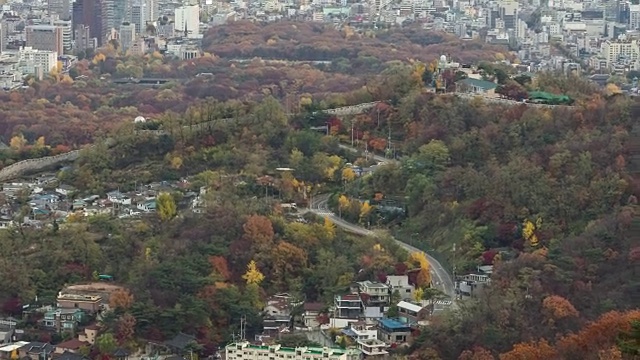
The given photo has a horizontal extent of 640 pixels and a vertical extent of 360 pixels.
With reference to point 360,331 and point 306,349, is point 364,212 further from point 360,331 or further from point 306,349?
point 306,349

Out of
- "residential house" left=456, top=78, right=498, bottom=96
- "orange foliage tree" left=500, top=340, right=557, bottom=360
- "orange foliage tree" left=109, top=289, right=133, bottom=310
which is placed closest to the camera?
"orange foliage tree" left=500, top=340, right=557, bottom=360

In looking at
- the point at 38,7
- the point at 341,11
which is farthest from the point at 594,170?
the point at 38,7

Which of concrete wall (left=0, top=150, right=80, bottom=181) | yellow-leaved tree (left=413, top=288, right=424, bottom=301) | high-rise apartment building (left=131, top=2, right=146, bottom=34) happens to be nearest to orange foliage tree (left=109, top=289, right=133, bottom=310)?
yellow-leaved tree (left=413, top=288, right=424, bottom=301)

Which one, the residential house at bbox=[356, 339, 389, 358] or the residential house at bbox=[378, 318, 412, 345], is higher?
the residential house at bbox=[378, 318, 412, 345]

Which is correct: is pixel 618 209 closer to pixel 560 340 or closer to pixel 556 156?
pixel 556 156

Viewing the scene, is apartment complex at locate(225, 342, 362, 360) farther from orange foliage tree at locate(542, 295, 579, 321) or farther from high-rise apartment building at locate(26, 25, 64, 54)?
high-rise apartment building at locate(26, 25, 64, 54)

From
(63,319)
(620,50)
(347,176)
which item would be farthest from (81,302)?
(620,50)

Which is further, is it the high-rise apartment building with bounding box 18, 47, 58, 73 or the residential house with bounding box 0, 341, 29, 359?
the high-rise apartment building with bounding box 18, 47, 58, 73
